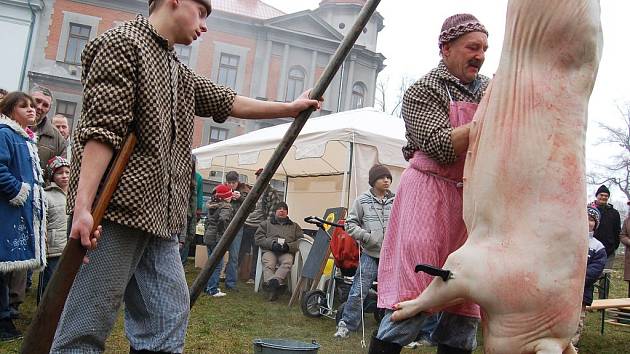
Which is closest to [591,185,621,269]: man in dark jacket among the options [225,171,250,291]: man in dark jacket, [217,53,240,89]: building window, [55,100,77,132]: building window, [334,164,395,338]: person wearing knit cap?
[334,164,395,338]: person wearing knit cap

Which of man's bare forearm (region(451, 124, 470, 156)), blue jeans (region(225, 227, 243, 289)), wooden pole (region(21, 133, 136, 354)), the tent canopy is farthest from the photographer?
blue jeans (region(225, 227, 243, 289))

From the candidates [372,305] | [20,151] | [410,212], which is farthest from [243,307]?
[410,212]

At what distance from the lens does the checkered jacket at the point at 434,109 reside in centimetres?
206

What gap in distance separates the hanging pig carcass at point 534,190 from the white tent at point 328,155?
5609mm

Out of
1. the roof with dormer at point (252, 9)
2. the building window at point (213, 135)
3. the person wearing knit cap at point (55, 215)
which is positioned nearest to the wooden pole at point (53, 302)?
the person wearing knit cap at point (55, 215)

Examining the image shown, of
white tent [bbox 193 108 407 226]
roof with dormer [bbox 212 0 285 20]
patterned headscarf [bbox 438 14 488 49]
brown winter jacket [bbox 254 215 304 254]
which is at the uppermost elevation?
roof with dormer [bbox 212 0 285 20]

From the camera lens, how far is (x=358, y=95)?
27.5 m

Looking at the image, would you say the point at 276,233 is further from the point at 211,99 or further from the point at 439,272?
the point at 439,272

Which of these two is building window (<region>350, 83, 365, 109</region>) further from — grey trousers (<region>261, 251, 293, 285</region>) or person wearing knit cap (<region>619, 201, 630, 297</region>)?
grey trousers (<region>261, 251, 293, 285</region>)

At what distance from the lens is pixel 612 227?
28.0 ft

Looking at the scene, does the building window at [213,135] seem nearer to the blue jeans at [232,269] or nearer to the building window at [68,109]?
the building window at [68,109]

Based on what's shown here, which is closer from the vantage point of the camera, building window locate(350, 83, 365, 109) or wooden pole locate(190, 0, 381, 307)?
wooden pole locate(190, 0, 381, 307)

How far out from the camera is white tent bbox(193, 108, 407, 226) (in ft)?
24.6

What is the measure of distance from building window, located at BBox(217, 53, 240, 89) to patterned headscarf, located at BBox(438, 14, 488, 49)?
2102cm
